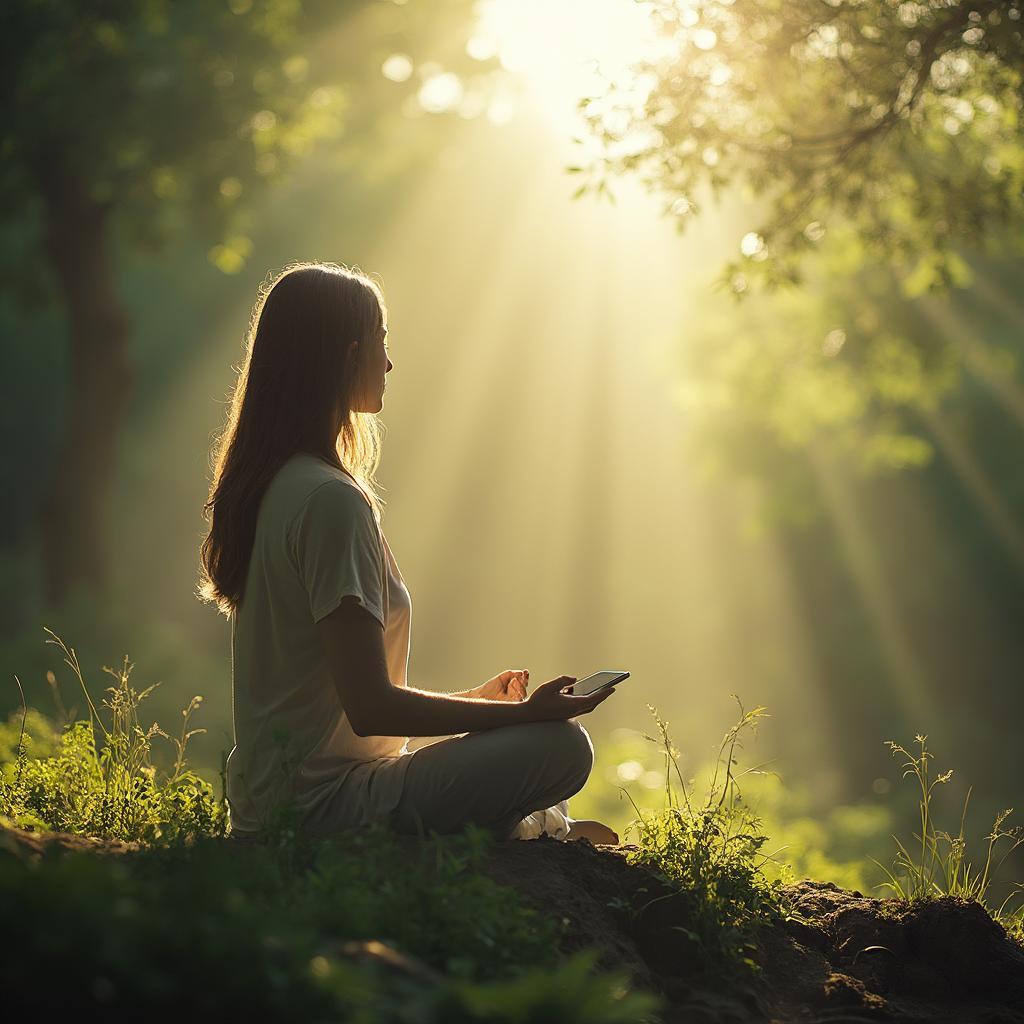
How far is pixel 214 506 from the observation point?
404 centimetres

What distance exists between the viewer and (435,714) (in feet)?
12.0

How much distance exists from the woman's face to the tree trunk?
13374 mm

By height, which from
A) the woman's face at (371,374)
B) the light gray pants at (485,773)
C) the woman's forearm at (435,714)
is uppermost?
the woman's face at (371,374)

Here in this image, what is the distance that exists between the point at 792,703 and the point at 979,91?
21715 mm

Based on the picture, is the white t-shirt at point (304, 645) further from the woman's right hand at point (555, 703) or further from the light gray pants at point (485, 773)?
the woman's right hand at point (555, 703)

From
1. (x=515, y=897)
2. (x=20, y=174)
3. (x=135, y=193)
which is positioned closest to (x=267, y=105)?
(x=135, y=193)

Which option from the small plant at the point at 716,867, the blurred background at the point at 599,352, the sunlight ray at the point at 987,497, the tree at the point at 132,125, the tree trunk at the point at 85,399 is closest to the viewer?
the small plant at the point at 716,867

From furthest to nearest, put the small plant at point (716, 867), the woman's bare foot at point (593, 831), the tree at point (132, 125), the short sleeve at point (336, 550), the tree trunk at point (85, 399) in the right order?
the tree trunk at point (85, 399)
the tree at point (132, 125)
the woman's bare foot at point (593, 831)
the small plant at point (716, 867)
the short sleeve at point (336, 550)

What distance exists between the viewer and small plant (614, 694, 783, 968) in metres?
3.84

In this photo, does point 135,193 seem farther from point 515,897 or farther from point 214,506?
Answer: point 515,897

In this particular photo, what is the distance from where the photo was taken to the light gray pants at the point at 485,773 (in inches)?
149

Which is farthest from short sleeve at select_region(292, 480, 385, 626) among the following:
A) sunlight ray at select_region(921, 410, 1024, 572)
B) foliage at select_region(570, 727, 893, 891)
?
sunlight ray at select_region(921, 410, 1024, 572)

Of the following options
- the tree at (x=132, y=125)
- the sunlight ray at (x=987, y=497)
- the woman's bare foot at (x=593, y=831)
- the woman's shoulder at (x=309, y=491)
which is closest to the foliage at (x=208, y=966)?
the woman's shoulder at (x=309, y=491)

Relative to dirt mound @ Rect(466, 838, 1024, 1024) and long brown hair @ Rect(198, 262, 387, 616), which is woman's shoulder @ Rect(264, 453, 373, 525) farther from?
dirt mound @ Rect(466, 838, 1024, 1024)
